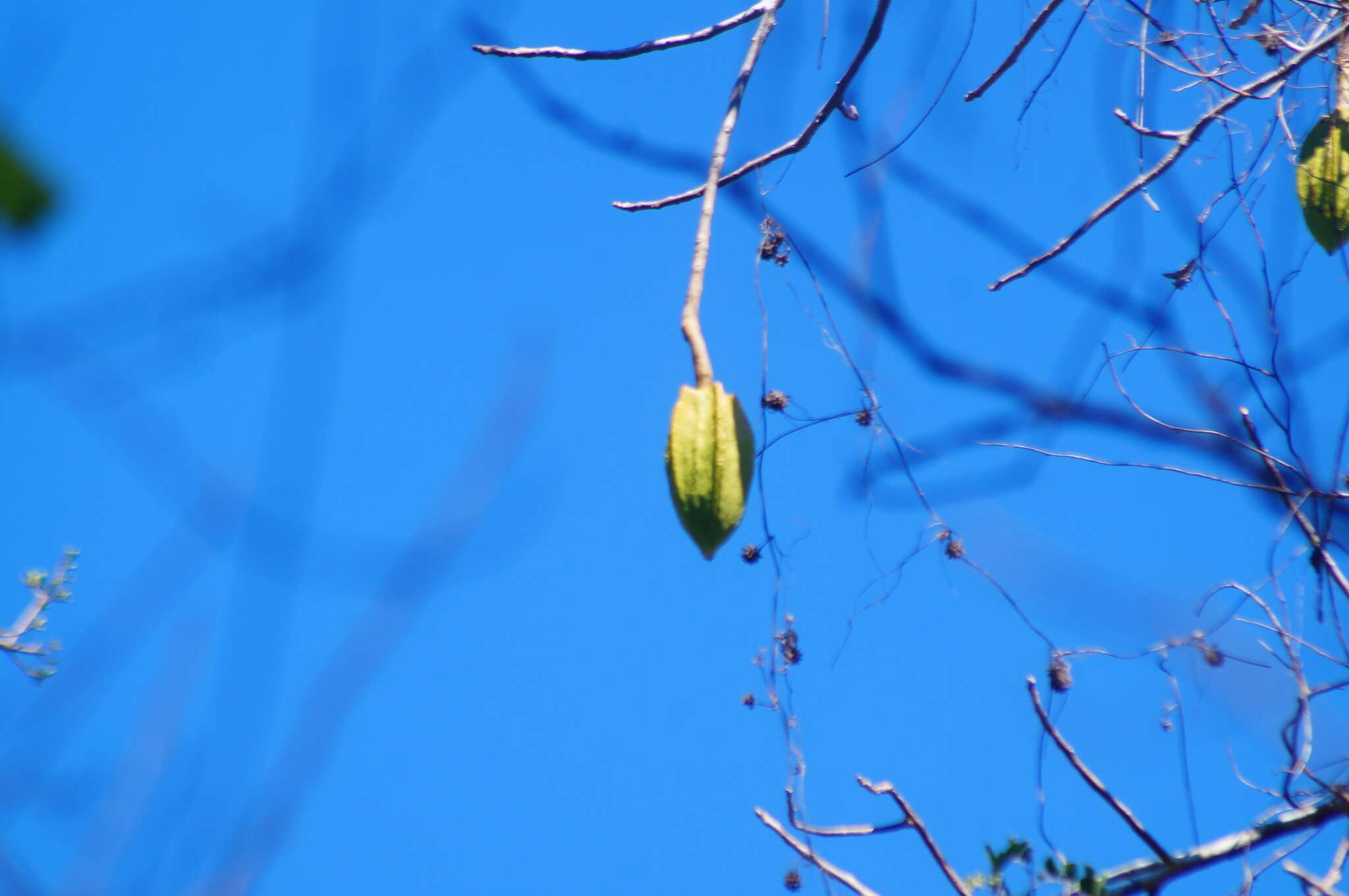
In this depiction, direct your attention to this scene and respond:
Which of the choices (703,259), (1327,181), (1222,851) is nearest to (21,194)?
A: (703,259)

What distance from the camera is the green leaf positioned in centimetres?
71

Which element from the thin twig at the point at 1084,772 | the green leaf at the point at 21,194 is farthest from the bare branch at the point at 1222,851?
the green leaf at the point at 21,194

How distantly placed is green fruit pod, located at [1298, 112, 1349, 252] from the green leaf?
249 cm

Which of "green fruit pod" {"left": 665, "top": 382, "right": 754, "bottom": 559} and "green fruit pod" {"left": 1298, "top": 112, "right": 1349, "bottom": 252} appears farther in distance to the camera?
"green fruit pod" {"left": 1298, "top": 112, "right": 1349, "bottom": 252}

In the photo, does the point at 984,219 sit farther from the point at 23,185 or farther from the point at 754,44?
the point at 23,185

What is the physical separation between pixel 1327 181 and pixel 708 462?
60.1 inches

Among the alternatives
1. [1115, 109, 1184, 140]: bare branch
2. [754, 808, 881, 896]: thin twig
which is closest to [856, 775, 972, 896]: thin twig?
[754, 808, 881, 896]: thin twig

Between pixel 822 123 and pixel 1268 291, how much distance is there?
0.90m

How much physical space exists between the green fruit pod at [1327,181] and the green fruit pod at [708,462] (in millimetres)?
1437

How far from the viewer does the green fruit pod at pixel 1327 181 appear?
254 centimetres

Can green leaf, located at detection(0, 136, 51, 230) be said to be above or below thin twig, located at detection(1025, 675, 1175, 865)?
below

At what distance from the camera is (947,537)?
2.63 metres

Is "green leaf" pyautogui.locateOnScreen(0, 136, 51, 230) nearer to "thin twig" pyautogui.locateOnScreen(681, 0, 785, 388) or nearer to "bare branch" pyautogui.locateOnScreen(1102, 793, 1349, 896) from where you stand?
"thin twig" pyautogui.locateOnScreen(681, 0, 785, 388)

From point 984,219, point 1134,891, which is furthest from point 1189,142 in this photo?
point 1134,891
